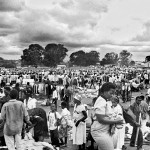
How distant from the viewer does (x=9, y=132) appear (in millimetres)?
5230

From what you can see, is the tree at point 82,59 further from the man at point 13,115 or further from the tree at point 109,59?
the man at point 13,115

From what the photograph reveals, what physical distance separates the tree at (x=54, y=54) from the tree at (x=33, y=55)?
2.15 meters

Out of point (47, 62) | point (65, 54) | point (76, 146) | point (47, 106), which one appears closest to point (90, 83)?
point (47, 106)

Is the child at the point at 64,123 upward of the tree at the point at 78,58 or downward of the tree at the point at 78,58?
downward

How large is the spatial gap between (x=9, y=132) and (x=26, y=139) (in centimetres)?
115

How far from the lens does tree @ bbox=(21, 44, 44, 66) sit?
9788cm

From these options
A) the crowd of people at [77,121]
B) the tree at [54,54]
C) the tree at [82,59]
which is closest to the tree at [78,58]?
the tree at [82,59]

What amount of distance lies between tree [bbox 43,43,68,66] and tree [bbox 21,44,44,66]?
2152 mm

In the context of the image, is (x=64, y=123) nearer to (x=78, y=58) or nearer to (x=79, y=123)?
(x=79, y=123)

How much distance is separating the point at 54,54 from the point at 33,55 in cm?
727

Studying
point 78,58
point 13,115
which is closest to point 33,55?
point 78,58

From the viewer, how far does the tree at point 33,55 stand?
97875 mm

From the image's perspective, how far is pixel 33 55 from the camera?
9825 cm

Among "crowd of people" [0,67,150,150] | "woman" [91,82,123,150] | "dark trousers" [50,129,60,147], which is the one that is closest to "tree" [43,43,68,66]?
"crowd of people" [0,67,150,150]
